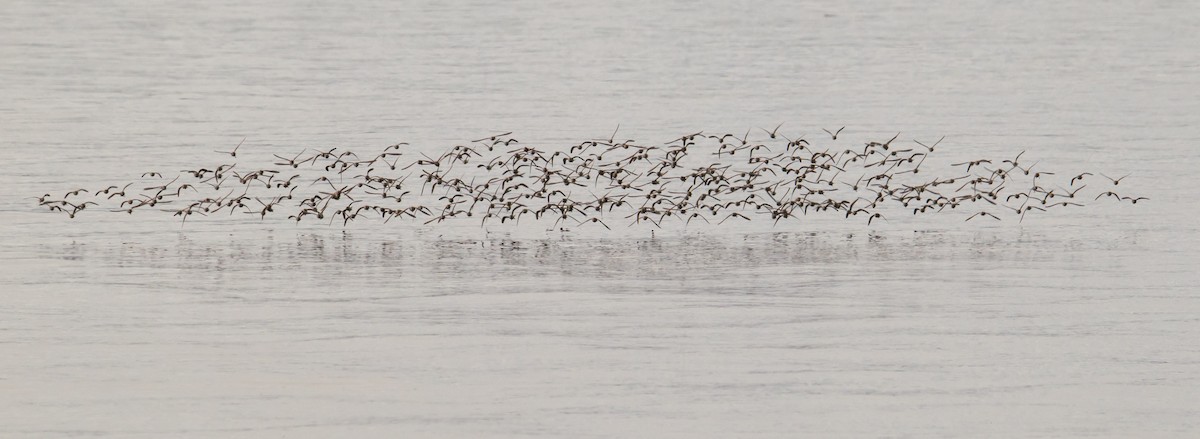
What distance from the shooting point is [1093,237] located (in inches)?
762

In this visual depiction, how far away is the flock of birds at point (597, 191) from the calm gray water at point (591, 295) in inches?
21.6

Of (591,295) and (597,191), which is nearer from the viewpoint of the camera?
(591,295)

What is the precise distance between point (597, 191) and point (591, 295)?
20.0 feet

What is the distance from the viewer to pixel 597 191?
22.3 m

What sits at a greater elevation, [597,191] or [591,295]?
[597,191]

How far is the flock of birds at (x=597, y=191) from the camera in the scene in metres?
20.5

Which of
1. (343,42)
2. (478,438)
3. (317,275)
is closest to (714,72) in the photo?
(343,42)

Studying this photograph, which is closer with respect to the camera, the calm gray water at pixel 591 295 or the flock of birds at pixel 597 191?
the calm gray water at pixel 591 295

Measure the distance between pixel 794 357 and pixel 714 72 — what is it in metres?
24.2

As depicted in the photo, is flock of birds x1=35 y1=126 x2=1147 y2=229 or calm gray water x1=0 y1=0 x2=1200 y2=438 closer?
calm gray water x1=0 y1=0 x2=1200 y2=438

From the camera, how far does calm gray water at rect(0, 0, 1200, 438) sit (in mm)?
12570

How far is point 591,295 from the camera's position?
53.4 feet

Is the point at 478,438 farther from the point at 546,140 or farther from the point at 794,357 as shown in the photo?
the point at 546,140

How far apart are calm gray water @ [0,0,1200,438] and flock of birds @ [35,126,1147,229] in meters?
0.55
